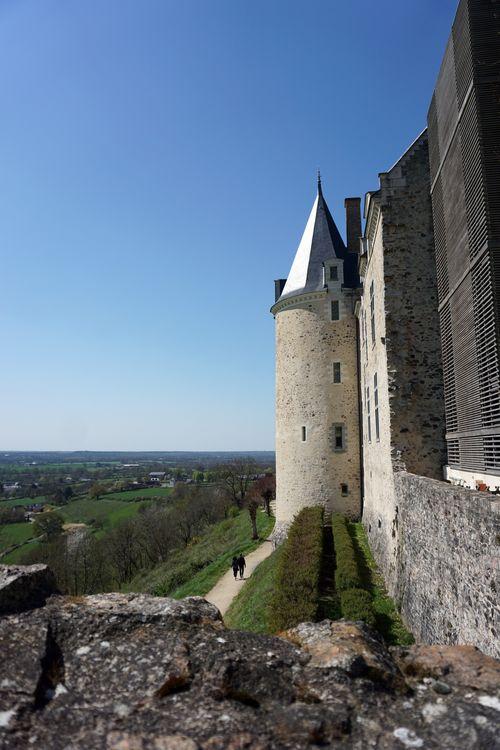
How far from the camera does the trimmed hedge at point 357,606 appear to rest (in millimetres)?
9266

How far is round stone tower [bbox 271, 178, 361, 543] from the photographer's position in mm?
20000

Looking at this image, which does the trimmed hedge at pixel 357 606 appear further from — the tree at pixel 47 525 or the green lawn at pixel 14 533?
the green lawn at pixel 14 533

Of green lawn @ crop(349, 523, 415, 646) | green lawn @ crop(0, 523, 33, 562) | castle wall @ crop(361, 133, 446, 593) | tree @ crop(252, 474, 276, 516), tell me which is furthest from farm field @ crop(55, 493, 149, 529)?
castle wall @ crop(361, 133, 446, 593)

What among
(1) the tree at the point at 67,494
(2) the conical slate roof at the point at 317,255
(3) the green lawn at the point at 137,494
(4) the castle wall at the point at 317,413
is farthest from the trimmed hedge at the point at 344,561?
(1) the tree at the point at 67,494

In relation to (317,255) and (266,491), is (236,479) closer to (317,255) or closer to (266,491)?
(266,491)

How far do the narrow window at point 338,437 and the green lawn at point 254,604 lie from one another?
528 centimetres

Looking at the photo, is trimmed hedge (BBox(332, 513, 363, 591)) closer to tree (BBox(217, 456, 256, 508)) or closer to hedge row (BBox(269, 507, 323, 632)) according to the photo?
hedge row (BBox(269, 507, 323, 632))

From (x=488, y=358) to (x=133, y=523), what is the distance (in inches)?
1560

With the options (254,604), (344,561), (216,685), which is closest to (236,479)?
(254,604)

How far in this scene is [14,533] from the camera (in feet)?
168

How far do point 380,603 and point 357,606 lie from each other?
1.27 metres

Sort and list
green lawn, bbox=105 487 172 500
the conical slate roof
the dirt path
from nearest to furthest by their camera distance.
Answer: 1. the dirt path
2. the conical slate roof
3. green lawn, bbox=105 487 172 500

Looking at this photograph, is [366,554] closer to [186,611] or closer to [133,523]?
[186,611]

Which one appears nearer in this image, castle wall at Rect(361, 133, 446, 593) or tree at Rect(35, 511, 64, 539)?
castle wall at Rect(361, 133, 446, 593)
